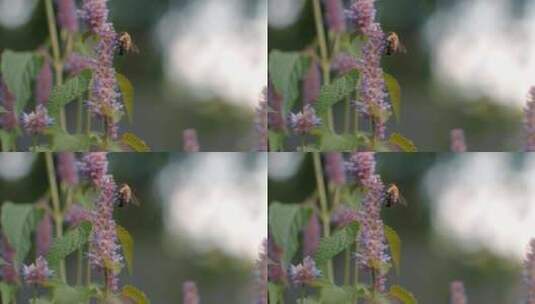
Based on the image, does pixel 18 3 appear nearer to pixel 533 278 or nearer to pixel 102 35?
pixel 102 35

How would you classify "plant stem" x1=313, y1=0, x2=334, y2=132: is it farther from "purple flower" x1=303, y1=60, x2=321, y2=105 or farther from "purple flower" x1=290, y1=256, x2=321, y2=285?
"purple flower" x1=290, y1=256, x2=321, y2=285

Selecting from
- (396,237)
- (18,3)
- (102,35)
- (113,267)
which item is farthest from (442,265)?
(18,3)

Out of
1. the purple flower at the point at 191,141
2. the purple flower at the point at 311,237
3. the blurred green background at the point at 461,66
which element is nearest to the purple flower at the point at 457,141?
the blurred green background at the point at 461,66

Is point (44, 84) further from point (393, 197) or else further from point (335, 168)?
point (393, 197)

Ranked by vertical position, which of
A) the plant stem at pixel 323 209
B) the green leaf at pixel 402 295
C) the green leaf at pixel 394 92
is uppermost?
the green leaf at pixel 394 92

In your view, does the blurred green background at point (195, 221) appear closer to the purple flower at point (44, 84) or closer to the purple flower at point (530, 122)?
the purple flower at point (44, 84)

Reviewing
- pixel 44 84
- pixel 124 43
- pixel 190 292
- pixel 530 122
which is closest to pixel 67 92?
pixel 44 84
